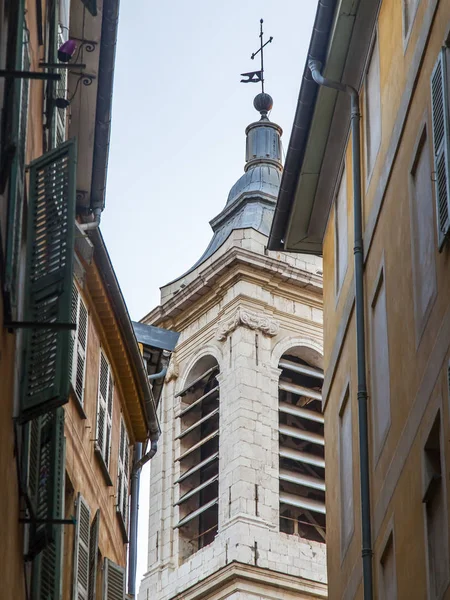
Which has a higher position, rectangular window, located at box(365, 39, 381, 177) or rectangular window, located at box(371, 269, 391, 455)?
rectangular window, located at box(365, 39, 381, 177)

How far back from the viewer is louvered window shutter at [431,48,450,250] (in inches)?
508

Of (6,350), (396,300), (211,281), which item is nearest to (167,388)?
(211,281)

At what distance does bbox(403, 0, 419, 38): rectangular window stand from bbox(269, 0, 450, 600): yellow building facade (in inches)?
1.4

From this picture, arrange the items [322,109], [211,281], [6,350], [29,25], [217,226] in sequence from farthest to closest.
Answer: [217,226]
[211,281]
[322,109]
[29,25]
[6,350]

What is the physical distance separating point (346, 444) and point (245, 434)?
22.1m

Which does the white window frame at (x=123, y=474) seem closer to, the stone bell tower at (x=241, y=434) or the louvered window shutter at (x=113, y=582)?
the louvered window shutter at (x=113, y=582)

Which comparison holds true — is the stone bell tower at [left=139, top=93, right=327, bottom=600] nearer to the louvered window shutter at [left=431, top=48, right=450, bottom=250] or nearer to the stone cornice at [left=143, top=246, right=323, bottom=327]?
the stone cornice at [left=143, top=246, right=323, bottom=327]

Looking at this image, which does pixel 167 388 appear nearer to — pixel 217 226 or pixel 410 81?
pixel 217 226

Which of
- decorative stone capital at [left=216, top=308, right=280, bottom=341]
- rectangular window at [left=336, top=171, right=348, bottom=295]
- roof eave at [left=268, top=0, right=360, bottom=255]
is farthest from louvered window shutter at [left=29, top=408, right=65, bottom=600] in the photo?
decorative stone capital at [left=216, top=308, right=280, bottom=341]

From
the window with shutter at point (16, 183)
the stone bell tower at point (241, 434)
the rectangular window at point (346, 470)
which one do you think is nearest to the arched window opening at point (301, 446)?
the stone bell tower at point (241, 434)

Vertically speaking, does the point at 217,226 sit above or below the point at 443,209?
above

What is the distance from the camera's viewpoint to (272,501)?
131 ft

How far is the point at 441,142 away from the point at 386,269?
2964 mm

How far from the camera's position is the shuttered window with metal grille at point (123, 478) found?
2238 centimetres
